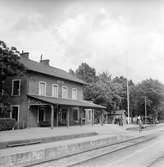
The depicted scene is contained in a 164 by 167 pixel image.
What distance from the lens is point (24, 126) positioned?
101ft

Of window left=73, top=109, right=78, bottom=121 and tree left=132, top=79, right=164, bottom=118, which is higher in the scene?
tree left=132, top=79, right=164, bottom=118

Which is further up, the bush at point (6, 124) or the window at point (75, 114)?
the window at point (75, 114)

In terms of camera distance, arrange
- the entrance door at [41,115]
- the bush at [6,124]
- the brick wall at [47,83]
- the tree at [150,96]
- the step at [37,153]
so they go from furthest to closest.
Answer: the tree at [150,96], the entrance door at [41,115], the brick wall at [47,83], the bush at [6,124], the step at [37,153]

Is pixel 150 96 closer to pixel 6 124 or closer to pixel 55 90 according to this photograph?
pixel 55 90

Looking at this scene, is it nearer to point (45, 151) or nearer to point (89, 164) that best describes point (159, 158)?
point (89, 164)

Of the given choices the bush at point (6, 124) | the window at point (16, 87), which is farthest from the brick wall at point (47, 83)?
the bush at point (6, 124)

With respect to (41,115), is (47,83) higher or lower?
higher

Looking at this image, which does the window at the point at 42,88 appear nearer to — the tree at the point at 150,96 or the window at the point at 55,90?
the window at the point at 55,90

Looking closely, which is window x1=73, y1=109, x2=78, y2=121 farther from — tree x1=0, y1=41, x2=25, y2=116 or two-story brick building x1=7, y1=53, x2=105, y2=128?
tree x1=0, y1=41, x2=25, y2=116

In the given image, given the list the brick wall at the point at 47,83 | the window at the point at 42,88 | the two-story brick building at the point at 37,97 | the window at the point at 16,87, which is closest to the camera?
the two-story brick building at the point at 37,97

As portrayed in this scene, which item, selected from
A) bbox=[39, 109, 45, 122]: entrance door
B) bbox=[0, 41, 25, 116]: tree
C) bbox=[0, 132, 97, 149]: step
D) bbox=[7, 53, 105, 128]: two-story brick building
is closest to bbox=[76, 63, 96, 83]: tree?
bbox=[7, 53, 105, 128]: two-story brick building

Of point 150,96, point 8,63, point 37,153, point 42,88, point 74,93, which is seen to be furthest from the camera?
point 150,96

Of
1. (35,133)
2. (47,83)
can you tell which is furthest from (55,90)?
(35,133)

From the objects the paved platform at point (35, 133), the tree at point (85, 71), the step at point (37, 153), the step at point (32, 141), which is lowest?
the step at point (37, 153)
